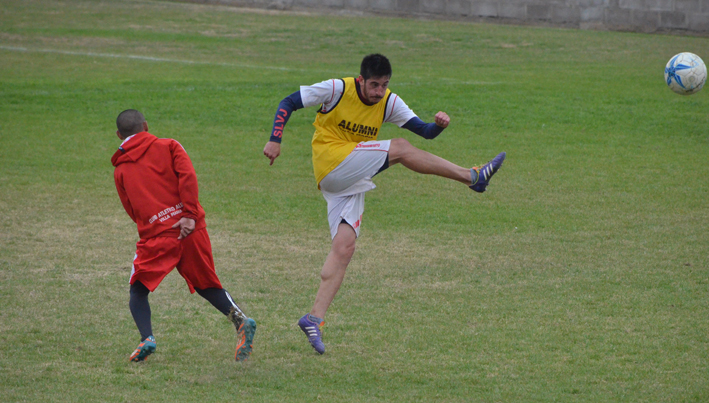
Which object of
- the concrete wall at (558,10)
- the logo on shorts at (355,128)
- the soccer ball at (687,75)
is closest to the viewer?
the logo on shorts at (355,128)

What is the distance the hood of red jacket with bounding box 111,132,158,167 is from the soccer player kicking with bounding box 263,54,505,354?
0.90 meters

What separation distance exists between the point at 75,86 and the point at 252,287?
41.3ft

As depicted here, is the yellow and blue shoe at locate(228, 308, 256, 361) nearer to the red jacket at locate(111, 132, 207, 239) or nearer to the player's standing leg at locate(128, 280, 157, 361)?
the player's standing leg at locate(128, 280, 157, 361)

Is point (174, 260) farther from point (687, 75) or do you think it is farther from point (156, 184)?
point (687, 75)

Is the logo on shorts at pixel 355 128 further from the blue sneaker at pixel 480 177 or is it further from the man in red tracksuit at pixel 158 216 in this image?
the man in red tracksuit at pixel 158 216

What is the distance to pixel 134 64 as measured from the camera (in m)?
20.7

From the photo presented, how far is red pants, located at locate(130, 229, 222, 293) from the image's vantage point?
5.30m

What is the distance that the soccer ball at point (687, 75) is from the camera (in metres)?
10.4

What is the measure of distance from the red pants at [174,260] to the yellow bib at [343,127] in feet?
3.70

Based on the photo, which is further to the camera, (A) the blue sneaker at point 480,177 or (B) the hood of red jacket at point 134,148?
(A) the blue sneaker at point 480,177

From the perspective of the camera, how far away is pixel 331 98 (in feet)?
19.7

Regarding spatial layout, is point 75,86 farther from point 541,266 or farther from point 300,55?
point 541,266

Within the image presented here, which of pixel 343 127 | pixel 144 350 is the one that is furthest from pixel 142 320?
pixel 343 127

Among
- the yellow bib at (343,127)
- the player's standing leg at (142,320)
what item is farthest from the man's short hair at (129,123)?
the yellow bib at (343,127)
